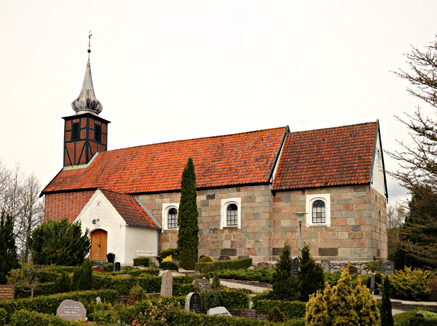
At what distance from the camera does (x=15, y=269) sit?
14.5 metres

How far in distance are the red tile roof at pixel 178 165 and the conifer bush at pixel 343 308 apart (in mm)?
13347

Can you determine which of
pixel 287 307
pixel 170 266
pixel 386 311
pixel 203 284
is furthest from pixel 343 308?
pixel 170 266

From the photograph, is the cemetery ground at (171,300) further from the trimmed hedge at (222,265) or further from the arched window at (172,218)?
the arched window at (172,218)

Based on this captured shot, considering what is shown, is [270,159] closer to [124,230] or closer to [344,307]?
[124,230]

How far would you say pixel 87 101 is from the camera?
3045 centimetres

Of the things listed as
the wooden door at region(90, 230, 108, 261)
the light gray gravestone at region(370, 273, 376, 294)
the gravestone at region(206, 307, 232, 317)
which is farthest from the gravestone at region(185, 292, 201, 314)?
the wooden door at region(90, 230, 108, 261)

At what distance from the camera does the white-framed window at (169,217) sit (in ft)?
80.1

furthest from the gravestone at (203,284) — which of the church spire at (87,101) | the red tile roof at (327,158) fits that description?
the church spire at (87,101)

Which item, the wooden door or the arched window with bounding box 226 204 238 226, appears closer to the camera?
the arched window with bounding box 226 204 238 226

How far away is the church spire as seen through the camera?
30.5 m

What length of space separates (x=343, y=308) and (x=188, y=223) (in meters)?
13.6

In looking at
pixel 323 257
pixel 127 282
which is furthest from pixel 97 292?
pixel 323 257

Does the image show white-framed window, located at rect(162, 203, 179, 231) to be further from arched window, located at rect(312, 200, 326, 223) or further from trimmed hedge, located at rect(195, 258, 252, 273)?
arched window, located at rect(312, 200, 326, 223)

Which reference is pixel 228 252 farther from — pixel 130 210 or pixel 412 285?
pixel 412 285
